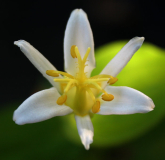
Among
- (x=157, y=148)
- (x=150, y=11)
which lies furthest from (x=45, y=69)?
(x=150, y=11)

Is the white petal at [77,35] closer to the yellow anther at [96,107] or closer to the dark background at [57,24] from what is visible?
the yellow anther at [96,107]

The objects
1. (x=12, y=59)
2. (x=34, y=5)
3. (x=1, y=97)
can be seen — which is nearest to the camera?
(x=1, y=97)

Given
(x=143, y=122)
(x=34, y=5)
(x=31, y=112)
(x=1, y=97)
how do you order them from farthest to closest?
1. (x=34, y=5)
2. (x=1, y=97)
3. (x=143, y=122)
4. (x=31, y=112)

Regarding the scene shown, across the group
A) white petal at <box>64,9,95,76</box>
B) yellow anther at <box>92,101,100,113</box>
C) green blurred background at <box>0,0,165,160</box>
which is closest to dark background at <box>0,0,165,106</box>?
green blurred background at <box>0,0,165,160</box>

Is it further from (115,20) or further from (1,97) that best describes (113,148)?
(115,20)

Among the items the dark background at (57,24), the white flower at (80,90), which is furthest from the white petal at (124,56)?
the dark background at (57,24)

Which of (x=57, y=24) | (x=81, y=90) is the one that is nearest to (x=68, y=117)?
(x=81, y=90)

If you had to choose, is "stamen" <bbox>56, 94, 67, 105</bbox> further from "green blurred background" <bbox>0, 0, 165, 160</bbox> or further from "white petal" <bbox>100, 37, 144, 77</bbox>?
"green blurred background" <bbox>0, 0, 165, 160</bbox>

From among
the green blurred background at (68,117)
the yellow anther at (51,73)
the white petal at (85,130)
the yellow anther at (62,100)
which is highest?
→ the yellow anther at (51,73)
